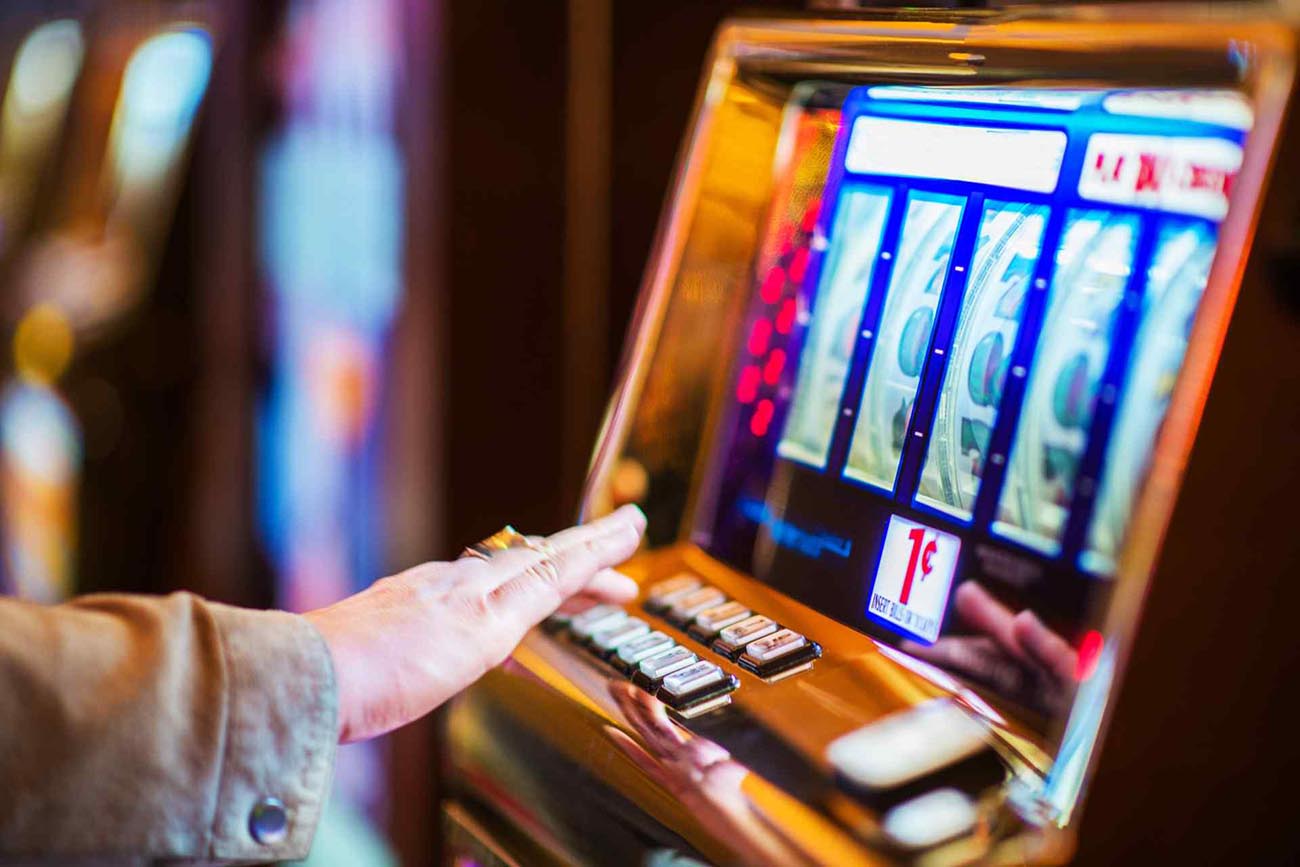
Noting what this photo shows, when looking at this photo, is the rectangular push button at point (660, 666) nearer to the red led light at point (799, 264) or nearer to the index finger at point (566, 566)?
the index finger at point (566, 566)

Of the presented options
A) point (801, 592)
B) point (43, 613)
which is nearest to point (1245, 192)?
point (801, 592)

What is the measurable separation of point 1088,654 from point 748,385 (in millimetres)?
383

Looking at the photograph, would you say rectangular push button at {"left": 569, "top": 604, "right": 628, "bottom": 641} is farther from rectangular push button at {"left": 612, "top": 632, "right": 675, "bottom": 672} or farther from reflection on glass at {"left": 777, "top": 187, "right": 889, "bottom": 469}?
reflection on glass at {"left": 777, "top": 187, "right": 889, "bottom": 469}

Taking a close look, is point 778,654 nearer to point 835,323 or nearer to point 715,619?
point 715,619

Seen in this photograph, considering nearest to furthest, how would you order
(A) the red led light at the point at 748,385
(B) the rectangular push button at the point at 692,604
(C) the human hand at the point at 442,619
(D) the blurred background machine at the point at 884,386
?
(D) the blurred background machine at the point at 884,386, (C) the human hand at the point at 442,619, (B) the rectangular push button at the point at 692,604, (A) the red led light at the point at 748,385

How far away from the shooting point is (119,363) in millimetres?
2121

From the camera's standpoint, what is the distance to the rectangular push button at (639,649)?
0.83 meters

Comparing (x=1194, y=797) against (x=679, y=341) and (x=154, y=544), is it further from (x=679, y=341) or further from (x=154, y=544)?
(x=154, y=544)

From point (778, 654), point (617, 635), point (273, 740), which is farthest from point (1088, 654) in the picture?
point (273, 740)

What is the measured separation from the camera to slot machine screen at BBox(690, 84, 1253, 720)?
0.70 m

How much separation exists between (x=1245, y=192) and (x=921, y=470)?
27cm

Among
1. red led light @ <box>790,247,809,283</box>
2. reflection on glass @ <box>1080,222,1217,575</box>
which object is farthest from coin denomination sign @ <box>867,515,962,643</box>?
red led light @ <box>790,247,809,283</box>

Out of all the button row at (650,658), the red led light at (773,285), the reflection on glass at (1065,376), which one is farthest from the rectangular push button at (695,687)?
the red led light at (773,285)

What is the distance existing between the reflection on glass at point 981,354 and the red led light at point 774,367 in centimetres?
17
